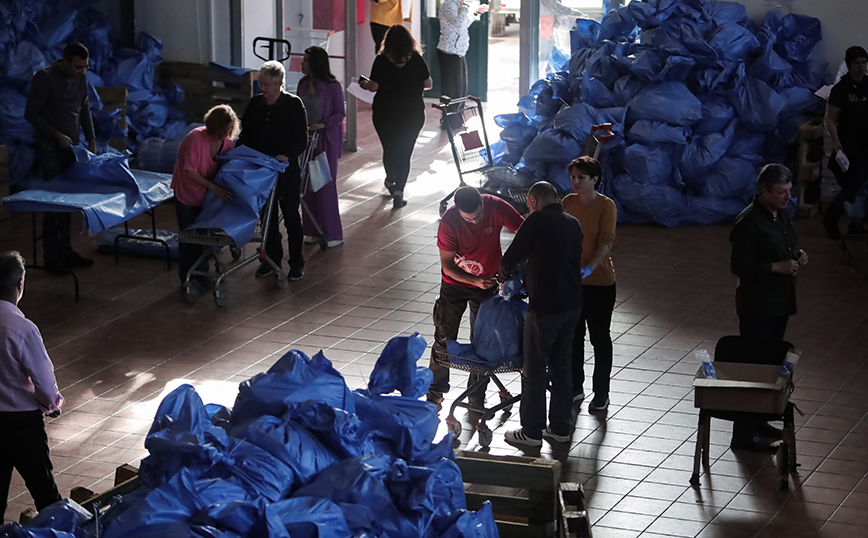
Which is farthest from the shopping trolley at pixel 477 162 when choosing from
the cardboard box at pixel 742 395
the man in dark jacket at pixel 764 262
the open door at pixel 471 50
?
the open door at pixel 471 50

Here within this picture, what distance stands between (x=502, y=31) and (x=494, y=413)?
19653 millimetres

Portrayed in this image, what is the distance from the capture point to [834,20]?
11062 millimetres

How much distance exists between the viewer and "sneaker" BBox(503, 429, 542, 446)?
19.1ft

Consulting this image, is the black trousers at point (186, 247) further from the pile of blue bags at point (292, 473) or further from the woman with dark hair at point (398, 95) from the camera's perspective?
the pile of blue bags at point (292, 473)

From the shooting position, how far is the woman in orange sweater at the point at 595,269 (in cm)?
599

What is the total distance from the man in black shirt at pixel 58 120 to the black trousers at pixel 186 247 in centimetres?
110

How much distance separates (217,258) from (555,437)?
11.8 feet

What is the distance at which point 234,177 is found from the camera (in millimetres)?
7930

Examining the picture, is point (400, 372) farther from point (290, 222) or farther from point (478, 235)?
point (290, 222)

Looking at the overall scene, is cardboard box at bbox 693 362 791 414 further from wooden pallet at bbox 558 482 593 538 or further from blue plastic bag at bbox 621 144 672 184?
blue plastic bag at bbox 621 144 672 184

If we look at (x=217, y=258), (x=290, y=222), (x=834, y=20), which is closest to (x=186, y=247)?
(x=217, y=258)

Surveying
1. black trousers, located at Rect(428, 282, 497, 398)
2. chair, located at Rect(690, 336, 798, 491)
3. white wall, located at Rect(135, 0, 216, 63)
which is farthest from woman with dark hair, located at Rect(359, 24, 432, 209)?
chair, located at Rect(690, 336, 798, 491)

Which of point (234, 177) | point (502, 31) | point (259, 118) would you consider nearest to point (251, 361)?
point (234, 177)

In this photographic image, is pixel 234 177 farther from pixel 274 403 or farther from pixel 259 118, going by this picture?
pixel 274 403
